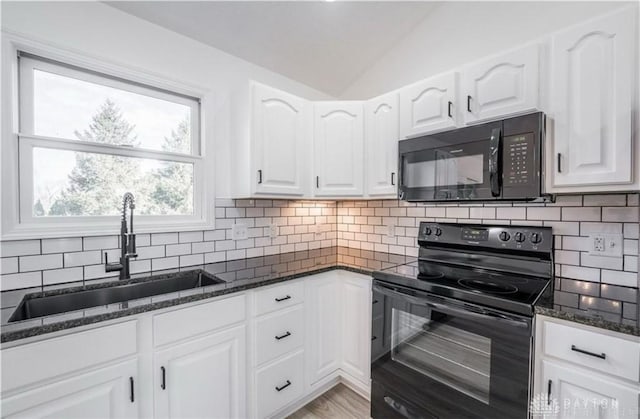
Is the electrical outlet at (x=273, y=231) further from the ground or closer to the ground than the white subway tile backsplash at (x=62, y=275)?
further from the ground

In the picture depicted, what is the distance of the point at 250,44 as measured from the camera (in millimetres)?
1989

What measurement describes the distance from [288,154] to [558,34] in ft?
5.13

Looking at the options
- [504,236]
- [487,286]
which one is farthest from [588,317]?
A: [504,236]

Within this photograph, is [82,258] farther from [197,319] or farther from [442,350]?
[442,350]

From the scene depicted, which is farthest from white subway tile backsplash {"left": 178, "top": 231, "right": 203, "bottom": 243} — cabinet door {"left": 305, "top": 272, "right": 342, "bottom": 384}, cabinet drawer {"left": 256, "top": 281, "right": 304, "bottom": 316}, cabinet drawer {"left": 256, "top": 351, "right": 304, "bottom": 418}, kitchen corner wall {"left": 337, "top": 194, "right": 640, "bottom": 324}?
kitchen corner wall {"left": 337, "top": 194, "right": 640, "bottom": 324}

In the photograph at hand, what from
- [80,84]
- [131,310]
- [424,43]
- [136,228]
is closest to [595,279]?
[424,43]

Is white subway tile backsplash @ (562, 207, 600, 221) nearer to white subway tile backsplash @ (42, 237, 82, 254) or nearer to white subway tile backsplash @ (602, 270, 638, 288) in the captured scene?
white subway tile backsplash @ (602, 270, 638, 288)

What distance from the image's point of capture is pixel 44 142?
4.59 ft

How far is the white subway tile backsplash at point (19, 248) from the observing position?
1.29 m

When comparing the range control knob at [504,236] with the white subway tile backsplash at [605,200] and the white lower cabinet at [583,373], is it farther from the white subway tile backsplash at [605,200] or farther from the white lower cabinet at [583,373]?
the white lower cabinet at [583,373]

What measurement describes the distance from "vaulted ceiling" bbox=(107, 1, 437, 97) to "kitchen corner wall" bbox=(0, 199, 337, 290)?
1110mm

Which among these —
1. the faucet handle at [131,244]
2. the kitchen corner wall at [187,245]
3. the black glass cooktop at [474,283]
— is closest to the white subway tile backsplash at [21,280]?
the kitchen corner wall at [187,245]

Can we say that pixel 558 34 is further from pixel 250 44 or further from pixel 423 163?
pixel 250 44

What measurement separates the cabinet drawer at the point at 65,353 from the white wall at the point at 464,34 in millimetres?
2419
